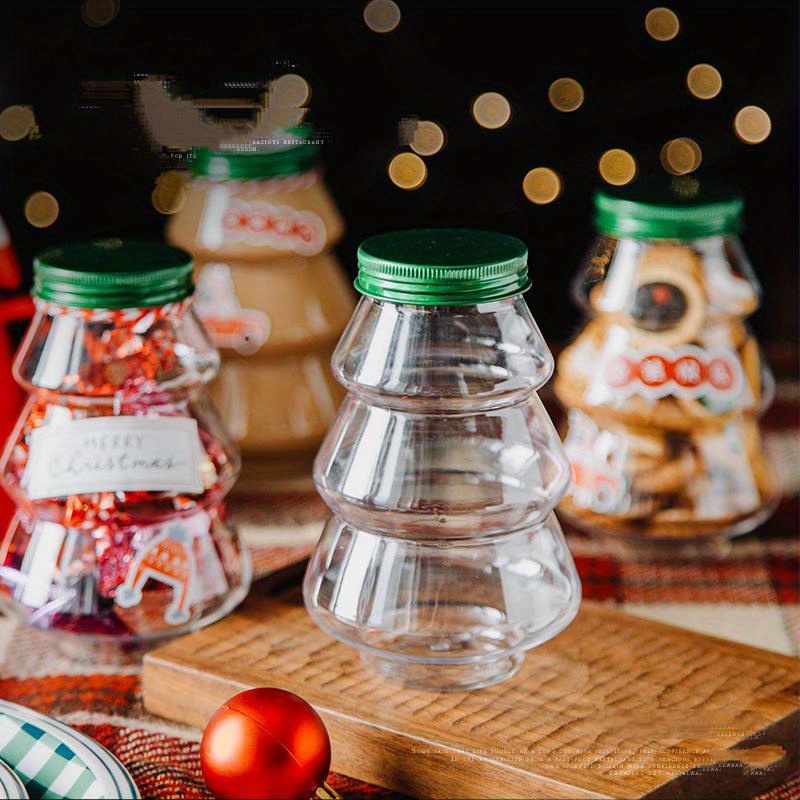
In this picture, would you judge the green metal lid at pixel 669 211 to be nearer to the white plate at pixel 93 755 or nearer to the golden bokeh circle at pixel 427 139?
the golden bokeh circle at pixel 427 139

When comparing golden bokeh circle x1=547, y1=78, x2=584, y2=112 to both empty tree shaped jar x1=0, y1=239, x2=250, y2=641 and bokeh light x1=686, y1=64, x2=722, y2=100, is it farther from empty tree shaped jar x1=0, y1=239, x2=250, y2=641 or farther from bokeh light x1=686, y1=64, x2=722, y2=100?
empty tree shaped jar x1=0, y1=239, x2=250, y2=641

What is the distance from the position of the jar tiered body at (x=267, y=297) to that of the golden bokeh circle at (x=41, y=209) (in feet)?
0.68

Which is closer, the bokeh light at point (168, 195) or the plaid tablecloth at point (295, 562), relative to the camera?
the plaid tablecloth at point (295, 562)

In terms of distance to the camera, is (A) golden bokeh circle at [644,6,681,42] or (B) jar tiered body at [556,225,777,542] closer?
(B) jar tiered body at [556,225,777,542]

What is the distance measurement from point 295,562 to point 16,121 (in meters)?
0.55

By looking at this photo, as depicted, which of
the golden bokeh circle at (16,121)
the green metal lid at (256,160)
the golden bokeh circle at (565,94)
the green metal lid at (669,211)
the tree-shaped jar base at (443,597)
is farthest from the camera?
the golden bokeh circle at (565,94)

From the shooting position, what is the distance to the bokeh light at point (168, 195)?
131 cm

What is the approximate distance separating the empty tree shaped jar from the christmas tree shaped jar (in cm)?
11

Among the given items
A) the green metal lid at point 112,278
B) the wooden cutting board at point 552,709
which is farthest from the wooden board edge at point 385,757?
the green metal lid at point 112,278

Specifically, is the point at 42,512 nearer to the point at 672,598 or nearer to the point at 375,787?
the point at 375,787

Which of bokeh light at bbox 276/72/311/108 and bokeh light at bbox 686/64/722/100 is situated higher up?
bokeh light at bbox 276/72/311/108

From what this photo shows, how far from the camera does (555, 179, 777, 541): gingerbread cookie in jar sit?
947mm

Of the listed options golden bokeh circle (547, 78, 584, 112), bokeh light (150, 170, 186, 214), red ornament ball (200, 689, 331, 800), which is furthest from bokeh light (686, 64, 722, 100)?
red ornament ball (200, 689, 331, 800)

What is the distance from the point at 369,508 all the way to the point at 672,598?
0.31 metres
